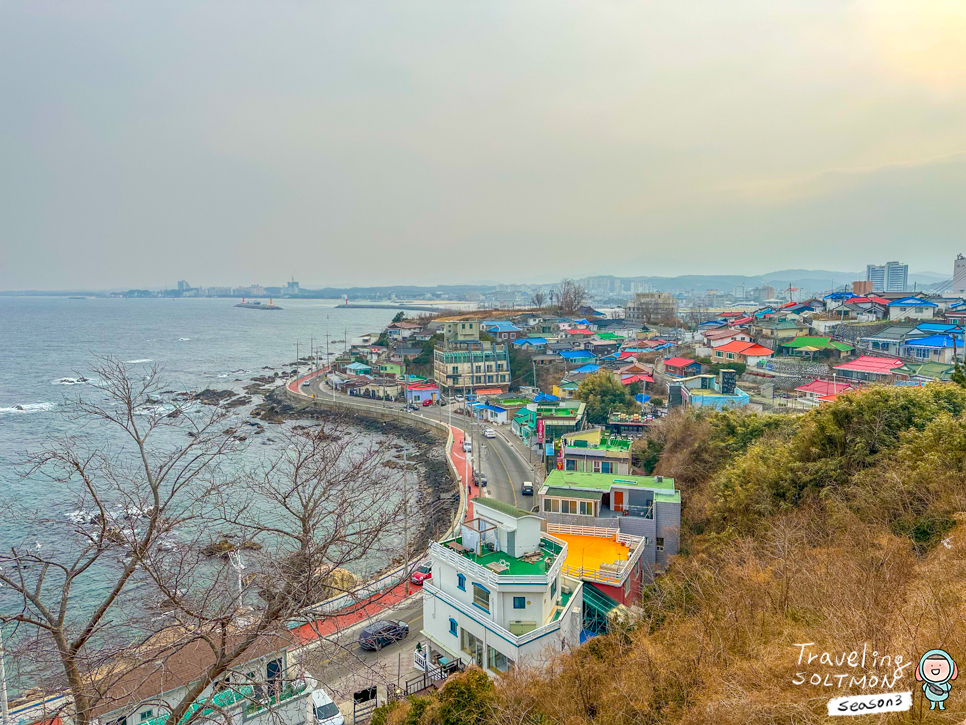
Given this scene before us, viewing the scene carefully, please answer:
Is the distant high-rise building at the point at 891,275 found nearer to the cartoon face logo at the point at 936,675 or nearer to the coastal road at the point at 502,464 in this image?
the coastal road at the point at 502,464

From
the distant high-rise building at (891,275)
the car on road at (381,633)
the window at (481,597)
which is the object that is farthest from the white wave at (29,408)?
the distant high-rise building at (891,275)

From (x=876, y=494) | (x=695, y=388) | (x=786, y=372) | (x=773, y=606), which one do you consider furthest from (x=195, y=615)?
(x=786, y=372)

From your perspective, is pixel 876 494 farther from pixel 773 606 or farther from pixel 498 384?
pixel 498 384

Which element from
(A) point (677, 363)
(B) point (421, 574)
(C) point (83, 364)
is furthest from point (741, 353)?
(C) point (83, 364)

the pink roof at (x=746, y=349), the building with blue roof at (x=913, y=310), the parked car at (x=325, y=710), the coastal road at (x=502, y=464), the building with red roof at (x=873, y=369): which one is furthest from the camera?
the building with blue roof at (x=913, y=310)

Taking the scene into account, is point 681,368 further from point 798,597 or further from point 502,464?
point 798,597

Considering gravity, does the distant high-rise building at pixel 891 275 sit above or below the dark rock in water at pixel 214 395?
above
